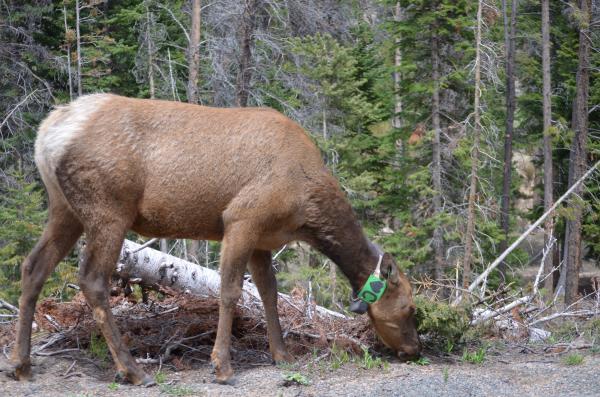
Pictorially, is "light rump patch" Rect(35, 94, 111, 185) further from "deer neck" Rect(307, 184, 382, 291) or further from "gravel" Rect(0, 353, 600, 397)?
"deer neck" Rect(307, 184, 382, 291)

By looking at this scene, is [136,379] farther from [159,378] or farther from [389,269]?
[389,269]

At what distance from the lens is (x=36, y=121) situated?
23.8 metres

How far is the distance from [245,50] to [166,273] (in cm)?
1071

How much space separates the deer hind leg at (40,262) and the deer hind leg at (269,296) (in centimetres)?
184

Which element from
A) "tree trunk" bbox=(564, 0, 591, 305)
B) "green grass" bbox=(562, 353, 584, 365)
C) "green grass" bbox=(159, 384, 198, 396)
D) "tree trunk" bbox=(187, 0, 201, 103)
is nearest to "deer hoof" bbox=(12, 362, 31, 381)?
"green grass" bbox=(159, 384, 198, 396)

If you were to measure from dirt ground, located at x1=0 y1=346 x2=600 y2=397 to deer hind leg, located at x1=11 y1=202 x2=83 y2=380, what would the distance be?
265 mm

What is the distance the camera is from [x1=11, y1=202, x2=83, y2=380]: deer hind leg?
7.43 meters

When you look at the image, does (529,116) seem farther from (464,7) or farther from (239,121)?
(239,121)

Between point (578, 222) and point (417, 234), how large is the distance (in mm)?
4629

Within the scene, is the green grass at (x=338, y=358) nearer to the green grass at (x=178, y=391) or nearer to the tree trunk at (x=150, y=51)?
the green grass at (x=178, y=391)

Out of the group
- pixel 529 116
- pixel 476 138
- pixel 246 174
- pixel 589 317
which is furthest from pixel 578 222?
pixel 246 174

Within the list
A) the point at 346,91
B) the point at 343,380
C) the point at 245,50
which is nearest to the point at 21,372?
the point at 343,380

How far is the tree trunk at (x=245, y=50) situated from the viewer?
1845 cm

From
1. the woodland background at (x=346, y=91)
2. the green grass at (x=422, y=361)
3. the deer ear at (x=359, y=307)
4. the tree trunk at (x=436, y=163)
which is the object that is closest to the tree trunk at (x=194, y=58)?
the woodland background at (x=346, y=91)
